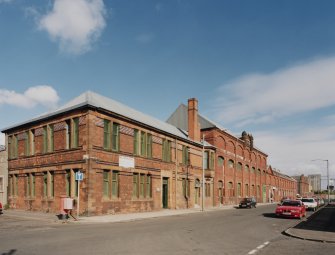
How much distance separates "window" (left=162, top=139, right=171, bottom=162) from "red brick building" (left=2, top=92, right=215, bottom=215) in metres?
0.10

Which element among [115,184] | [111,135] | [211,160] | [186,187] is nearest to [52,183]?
[115,184]

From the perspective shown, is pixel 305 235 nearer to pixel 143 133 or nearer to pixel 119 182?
pixel 119 182

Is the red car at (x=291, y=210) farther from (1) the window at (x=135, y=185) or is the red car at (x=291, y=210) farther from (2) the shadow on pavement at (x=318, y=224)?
(1) the window at (x=135, y=185)

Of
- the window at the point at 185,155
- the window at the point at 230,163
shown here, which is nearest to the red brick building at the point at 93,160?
the window at the point at 185,155

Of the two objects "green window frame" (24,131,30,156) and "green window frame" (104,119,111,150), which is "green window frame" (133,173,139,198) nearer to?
"green window frame" (104,119,111,150)

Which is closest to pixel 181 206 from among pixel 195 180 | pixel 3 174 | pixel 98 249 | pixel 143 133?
pixel 195 180

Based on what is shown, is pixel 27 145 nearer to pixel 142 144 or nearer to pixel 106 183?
pixel 106 183

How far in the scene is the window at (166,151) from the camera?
37188 mm

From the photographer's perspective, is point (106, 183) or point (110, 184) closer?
point (106, 183)

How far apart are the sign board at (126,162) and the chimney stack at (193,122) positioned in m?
16.4

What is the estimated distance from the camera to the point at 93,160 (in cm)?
2669

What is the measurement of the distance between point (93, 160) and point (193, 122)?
22705mm

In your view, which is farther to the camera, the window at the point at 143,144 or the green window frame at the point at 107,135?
the window at the point at 143,144

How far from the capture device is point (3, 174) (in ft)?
116
